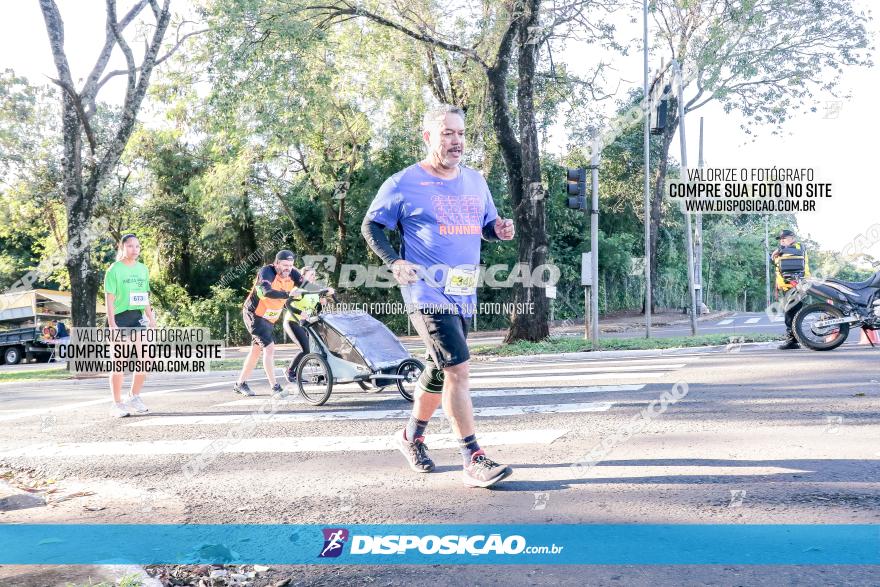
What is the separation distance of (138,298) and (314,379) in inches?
87.9

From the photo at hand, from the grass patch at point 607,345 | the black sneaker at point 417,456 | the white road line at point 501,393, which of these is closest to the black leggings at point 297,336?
the white road line at point 501,393

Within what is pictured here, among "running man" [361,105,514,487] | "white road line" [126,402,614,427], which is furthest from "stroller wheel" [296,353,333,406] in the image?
"running man" [361,105,514,487]

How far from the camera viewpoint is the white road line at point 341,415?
671 centimetres

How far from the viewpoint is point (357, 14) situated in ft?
56.3

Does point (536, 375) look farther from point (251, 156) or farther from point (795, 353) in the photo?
point (251, 156)

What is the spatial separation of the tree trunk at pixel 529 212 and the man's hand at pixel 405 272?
12714 mm

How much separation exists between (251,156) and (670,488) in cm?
2560

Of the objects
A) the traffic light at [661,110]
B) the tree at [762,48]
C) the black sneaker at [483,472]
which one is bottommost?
the black sneaker at [483,472]

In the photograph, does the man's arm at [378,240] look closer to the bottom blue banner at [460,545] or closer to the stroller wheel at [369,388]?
the bottom blue banner at [460,545]

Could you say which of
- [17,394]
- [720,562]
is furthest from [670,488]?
[17,394]

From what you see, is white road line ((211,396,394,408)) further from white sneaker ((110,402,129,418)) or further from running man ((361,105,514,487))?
running man ((361,105,514,487))

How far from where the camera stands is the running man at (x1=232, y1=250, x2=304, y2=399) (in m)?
8.88

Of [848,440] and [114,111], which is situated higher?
[114,111]

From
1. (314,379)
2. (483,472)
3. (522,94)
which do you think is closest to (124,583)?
(483,472)
